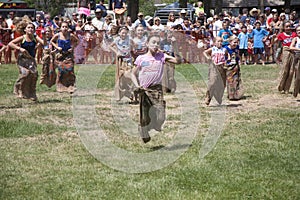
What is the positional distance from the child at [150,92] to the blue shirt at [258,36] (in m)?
15.5

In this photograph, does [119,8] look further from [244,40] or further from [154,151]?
[154,151]

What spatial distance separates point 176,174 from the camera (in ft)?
27.5

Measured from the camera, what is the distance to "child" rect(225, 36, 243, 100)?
15.0 metres

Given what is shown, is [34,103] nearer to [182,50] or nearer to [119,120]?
[119,120]

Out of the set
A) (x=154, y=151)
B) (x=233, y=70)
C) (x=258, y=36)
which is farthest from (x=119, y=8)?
(x=154, y=151)

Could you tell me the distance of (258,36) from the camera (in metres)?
24.9

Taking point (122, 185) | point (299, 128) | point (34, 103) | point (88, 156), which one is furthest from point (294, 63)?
point (122, 185)

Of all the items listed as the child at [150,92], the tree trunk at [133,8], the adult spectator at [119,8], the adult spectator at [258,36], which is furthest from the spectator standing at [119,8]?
the child at [150,92]

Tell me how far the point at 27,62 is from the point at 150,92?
5.76 m

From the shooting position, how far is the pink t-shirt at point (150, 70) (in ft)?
32.7

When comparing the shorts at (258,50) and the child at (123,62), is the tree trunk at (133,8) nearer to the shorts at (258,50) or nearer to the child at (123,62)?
the shorts at (258,50)

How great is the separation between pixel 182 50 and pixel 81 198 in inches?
704

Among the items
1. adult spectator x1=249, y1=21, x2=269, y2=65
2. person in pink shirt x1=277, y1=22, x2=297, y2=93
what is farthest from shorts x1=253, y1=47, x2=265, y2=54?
person in pink shirt x1=277, y1=22, x2=297, y2=93

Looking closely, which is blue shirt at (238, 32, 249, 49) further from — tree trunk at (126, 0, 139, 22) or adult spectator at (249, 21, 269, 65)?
tree trunk at (126, 0, 139, 22)
